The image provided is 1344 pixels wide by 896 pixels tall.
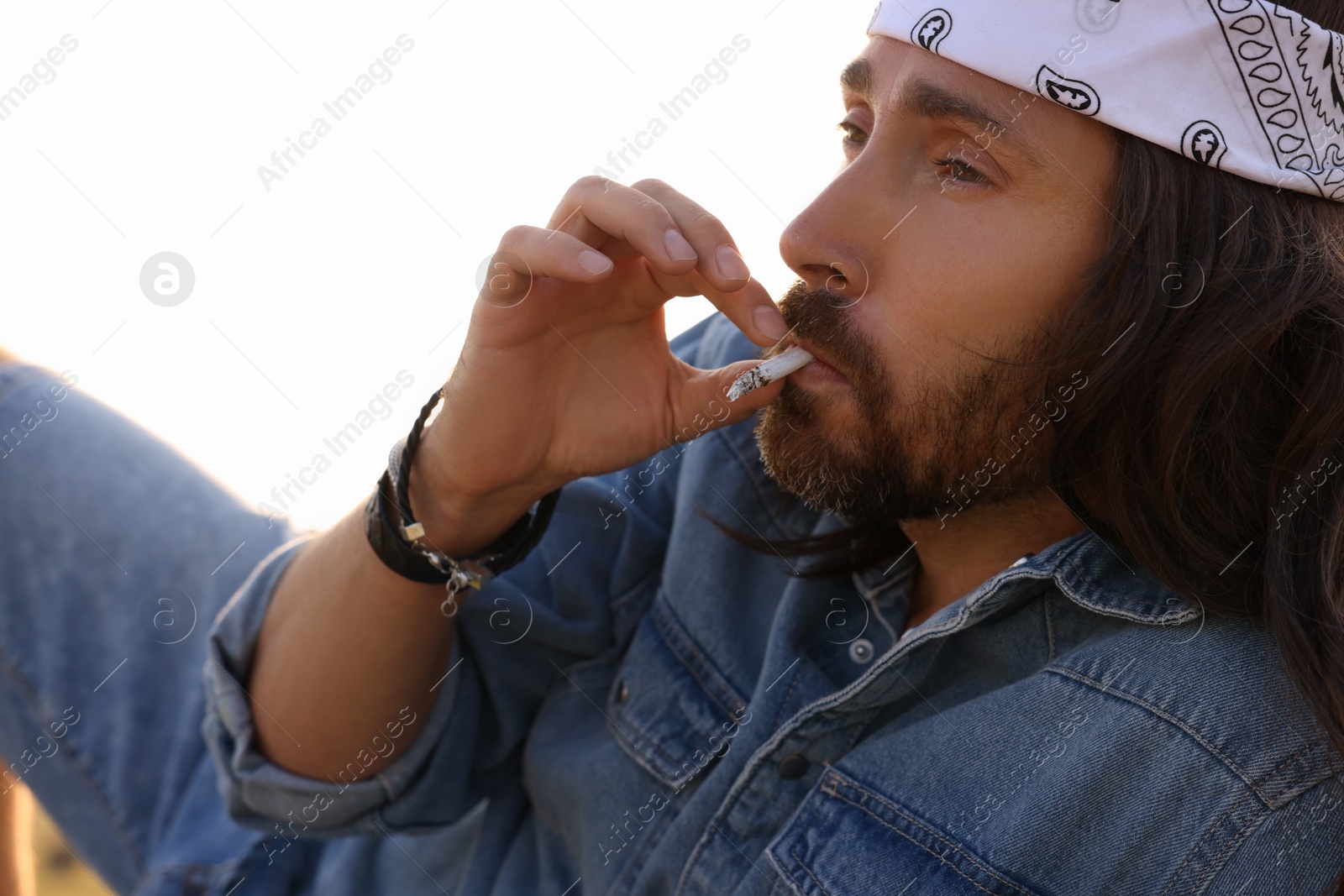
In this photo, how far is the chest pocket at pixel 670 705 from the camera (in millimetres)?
1581

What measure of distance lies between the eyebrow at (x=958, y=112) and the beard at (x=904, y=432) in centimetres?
26

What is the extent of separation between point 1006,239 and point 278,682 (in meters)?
1.41

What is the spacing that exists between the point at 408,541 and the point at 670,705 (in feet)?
1.70

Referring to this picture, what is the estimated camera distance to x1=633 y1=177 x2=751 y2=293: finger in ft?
4.32

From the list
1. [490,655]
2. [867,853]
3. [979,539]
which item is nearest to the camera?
[867,853]

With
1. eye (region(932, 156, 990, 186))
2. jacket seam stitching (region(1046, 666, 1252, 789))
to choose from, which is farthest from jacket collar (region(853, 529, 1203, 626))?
eye (region(932, 156, 990, 186))

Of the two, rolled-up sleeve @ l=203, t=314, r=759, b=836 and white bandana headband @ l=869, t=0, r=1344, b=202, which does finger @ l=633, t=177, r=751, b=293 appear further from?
rolled-up sleeve @ l=203, t=314, r=759, b=836

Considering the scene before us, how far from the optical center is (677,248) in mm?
A: 1309

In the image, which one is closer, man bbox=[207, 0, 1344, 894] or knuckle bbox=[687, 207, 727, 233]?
man bbox=[207, 0, 1344, 894]

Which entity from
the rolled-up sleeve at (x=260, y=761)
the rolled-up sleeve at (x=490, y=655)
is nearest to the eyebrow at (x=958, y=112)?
the rolled-up sleeve at (x=490, y=655)

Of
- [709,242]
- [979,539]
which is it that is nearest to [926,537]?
[979,539]

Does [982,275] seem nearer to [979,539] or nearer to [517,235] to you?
[979,539]

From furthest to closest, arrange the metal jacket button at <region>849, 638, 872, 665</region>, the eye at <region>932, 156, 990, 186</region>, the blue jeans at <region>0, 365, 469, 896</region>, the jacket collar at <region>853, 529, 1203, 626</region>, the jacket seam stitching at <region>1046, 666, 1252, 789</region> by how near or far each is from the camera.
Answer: the blue jeans at <region>0, 365, 469, 896</region> < the metal jacket button at <region>849, 638, 872, 665</region> < the eye at <region>932, 156, 990, 186</region> < the jacket collar at <region>853, 529, 1203, 626</region> < the jacket seam stitching at <region>1046, 666, 1252, 789</region>

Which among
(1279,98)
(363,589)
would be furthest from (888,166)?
(363,589)
